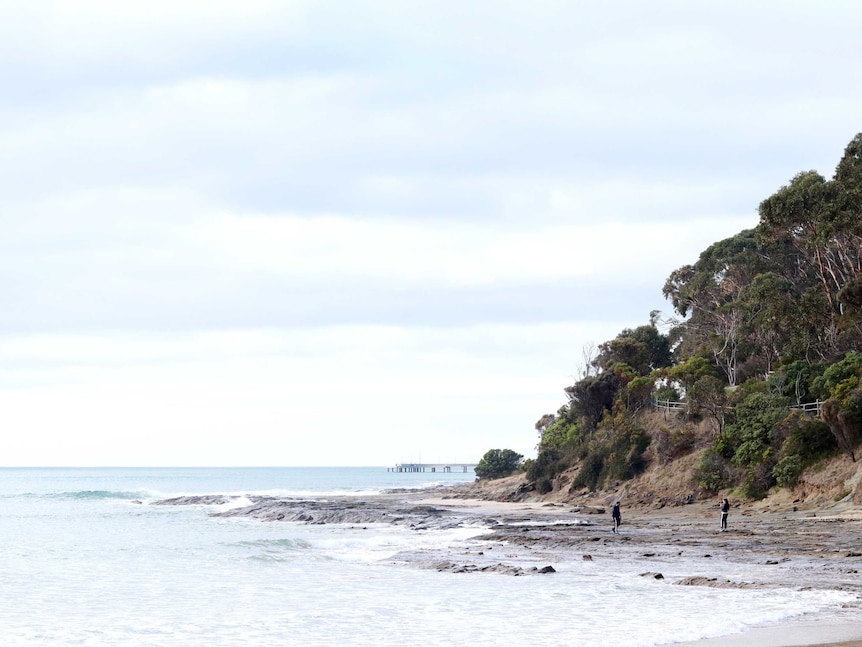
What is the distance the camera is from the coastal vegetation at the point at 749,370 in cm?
4781

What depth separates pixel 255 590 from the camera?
26.5 meters

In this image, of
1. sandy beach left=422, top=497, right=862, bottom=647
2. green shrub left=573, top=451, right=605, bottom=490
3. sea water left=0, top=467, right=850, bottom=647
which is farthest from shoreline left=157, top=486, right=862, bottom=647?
green shrub left=573, top=451, right=605, bottom=490

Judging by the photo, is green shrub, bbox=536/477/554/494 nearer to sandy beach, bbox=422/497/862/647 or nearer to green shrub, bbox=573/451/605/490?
green shrub, bbox=573/451/605/490

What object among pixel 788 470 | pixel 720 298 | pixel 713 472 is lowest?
pixel 713 472

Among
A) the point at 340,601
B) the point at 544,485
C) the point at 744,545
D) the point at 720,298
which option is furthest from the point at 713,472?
the point at 340,601

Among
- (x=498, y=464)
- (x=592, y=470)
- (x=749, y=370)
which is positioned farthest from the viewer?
(x=498, y=464)

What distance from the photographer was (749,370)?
2566 inches

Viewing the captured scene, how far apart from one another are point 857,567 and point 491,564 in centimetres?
1087

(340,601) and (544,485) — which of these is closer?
(340,601)

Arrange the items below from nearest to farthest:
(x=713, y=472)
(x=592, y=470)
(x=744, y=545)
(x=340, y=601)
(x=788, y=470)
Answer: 1. (x=340, y=601)
2. (x=744, y=545)
3. (x=788, y=470)
4. (x=713, y=472)
5. (x=592, y=470)

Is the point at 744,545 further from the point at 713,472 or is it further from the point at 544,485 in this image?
the point at 544,485

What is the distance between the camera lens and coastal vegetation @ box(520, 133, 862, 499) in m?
47.8

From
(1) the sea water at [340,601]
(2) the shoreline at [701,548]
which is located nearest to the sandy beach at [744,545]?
(2) the shoreline at [701,548]

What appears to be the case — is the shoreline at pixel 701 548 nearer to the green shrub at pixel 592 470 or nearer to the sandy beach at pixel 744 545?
the sandy beach at pixel 744 545
